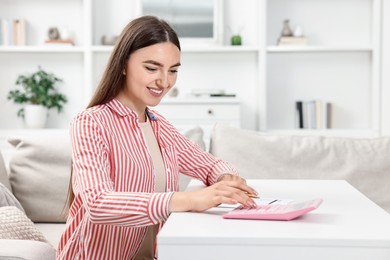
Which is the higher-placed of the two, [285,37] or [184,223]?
[285,37]

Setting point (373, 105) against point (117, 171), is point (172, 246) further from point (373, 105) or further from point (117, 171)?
point (373, 105)

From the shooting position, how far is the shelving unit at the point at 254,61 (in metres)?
5.77

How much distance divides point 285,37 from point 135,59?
383 centimetres

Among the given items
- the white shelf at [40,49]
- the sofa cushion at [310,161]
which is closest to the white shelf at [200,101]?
the white shelf at [40,49]

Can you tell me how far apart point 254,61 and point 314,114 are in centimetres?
63

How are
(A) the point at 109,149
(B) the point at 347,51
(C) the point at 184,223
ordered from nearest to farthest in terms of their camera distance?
(C) the point at 184,223 → (A) the point at 109,149 → (B) the point at 347,51

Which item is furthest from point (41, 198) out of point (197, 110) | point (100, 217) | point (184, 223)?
point (197, 110)

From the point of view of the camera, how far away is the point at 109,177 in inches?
68.4

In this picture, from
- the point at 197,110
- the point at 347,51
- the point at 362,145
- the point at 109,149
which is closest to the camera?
the point at 109,149

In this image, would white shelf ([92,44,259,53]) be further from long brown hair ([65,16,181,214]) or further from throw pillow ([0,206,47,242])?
long brown hair ([65,16,181,214])

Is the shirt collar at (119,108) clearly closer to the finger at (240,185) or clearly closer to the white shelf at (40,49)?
the finger at (240,185)

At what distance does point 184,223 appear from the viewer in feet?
4.75

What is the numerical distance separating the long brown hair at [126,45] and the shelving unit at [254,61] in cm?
384

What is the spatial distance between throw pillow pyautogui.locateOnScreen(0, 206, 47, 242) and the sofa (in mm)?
507
